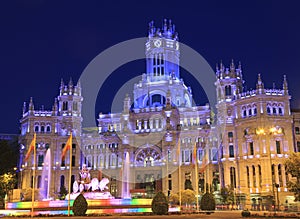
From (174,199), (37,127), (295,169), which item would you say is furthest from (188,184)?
(37,127)

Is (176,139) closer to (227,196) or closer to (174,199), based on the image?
(174,199)

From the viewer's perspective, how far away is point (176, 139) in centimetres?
10000

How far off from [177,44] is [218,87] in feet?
106

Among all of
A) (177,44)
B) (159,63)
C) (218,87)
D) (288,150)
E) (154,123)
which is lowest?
(288,150)

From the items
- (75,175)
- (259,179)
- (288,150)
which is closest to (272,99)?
(288,150)

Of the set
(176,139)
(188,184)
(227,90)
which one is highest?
(227,90)

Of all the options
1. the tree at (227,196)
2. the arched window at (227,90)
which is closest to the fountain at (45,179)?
the tree at (227,196)

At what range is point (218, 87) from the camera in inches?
3944

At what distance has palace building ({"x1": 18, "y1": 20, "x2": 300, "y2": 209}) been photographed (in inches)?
3401

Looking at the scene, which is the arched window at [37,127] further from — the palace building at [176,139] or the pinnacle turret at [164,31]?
the pinnacle turret at [164,31]

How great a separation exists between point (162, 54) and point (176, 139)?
34.2 m

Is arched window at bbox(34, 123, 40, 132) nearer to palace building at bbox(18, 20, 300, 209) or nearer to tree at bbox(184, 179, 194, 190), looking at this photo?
palace building at bbox(18, 20, 300, 209)

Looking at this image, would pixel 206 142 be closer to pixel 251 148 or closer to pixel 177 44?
pixel 251 148

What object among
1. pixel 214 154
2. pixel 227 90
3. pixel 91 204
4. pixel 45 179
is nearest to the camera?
pixel 91 204
